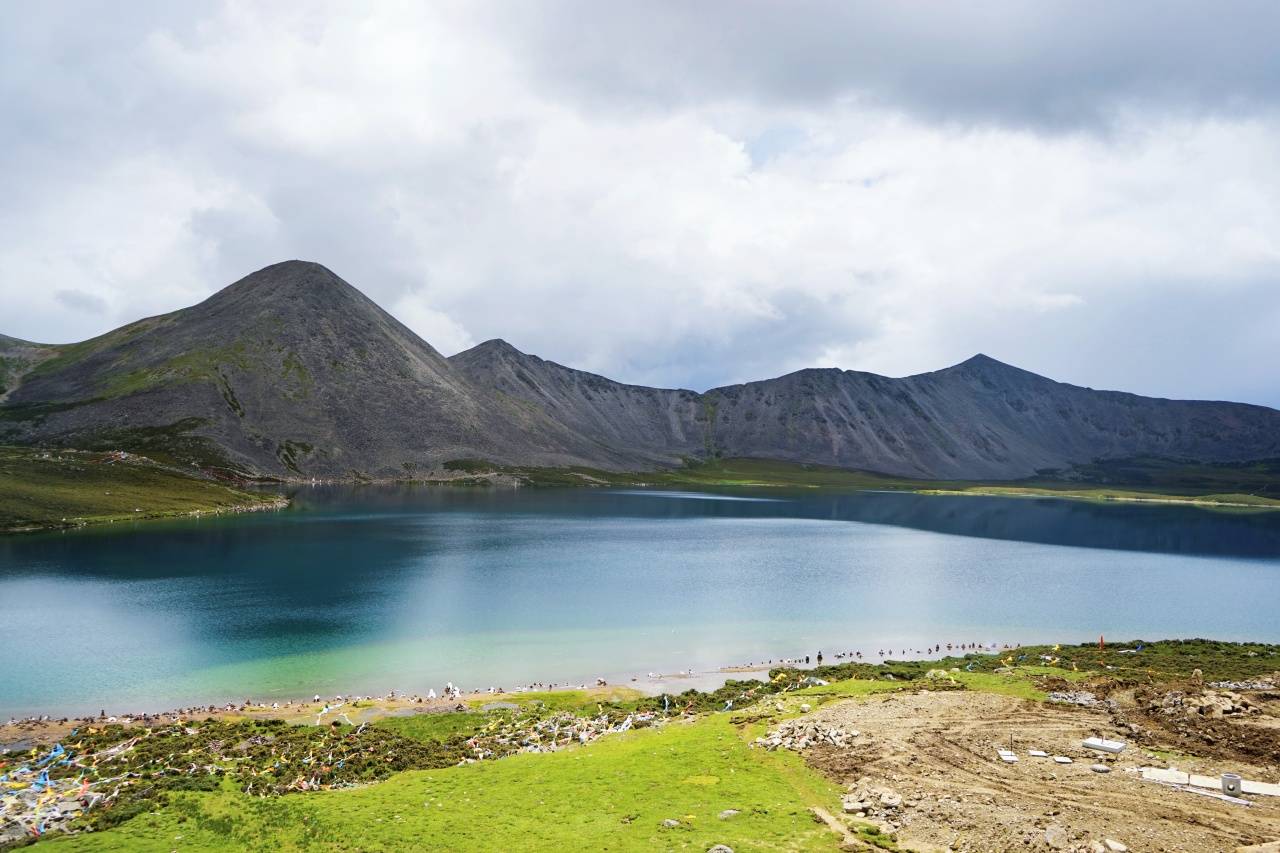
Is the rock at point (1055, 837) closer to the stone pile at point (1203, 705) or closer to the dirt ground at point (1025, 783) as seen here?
the dirt ground at point (1025, 783)

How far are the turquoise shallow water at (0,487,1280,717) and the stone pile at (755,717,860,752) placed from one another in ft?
70.7

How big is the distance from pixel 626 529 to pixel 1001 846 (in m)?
124

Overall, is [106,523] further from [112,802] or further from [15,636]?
[112,802]

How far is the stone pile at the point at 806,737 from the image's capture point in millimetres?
30859

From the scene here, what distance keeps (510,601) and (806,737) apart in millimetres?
49172

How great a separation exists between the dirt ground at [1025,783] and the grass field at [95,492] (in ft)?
449

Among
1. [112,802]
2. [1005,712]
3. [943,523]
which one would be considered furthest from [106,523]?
[943,523]

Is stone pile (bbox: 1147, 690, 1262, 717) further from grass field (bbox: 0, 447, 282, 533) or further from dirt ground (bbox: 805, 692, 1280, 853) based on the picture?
grass field (bbox: 0, 447, 282, 533)

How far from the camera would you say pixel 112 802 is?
86.5ft

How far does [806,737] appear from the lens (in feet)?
104

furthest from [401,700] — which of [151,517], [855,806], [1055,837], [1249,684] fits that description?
[151,517]

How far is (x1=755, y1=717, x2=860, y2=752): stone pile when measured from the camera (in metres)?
30.9

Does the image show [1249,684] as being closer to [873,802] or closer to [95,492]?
[873,802]

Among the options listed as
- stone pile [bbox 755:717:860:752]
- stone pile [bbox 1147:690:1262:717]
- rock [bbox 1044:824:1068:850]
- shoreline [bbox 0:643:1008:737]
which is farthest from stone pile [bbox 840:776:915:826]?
shoreline [bbox 0:643:1008:737]
